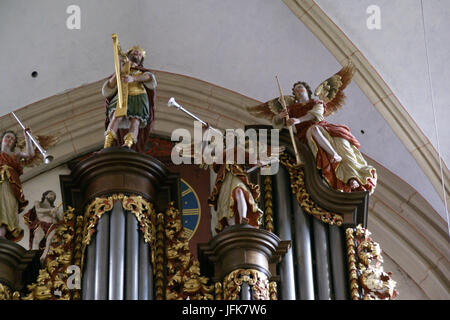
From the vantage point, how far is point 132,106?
32.4 feet

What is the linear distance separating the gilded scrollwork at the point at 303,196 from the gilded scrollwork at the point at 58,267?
5.71 ft

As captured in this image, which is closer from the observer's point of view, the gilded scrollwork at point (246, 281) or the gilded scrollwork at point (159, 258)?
the gilded scrollwork at point (246, 281)

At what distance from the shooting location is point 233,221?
29.8 feet

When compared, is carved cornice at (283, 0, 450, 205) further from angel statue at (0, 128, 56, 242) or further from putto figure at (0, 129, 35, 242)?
putto figure at (0, 129, 35, 242)

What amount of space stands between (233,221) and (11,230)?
1.69 metres

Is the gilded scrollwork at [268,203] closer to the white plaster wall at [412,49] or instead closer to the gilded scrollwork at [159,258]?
the gilded scrollwork at [159,258]

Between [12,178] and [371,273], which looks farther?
[12,178]

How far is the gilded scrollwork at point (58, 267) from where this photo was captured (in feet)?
28.8

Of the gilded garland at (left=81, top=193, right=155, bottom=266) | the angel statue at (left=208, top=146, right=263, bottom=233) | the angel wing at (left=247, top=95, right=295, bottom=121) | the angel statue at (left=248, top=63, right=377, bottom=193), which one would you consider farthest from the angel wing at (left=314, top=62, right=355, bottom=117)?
the gilded garland at (left=81, top=193, right=155, bottom=266)

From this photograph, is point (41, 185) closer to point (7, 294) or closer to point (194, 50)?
point (194, 50)

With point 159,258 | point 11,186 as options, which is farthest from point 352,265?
point 11,186

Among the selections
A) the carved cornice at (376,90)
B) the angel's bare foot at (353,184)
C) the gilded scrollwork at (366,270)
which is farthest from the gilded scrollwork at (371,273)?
the carved cornice at (376,90)

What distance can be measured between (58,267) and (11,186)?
43.1 inches
